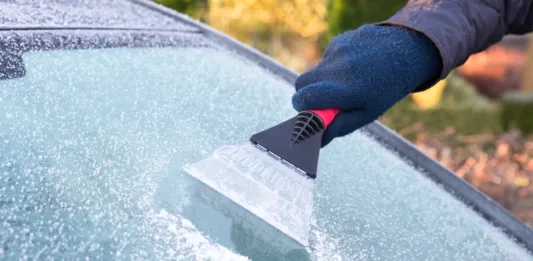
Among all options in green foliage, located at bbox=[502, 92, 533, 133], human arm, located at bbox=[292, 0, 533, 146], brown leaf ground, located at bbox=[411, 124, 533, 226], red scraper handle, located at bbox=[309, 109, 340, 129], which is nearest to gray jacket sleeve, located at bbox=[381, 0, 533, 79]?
human arm, located at bbox=[292, 0, 533, 146]

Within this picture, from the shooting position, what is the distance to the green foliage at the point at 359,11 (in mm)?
8516

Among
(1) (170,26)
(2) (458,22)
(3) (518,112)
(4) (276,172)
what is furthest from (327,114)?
(3) (518,112)

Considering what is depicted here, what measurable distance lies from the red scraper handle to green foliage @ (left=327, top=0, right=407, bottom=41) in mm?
7600

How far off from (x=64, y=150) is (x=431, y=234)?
75 centimetres

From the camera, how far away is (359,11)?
8.55 m

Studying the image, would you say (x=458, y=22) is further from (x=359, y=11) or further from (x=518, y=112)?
(x=518, y=112)

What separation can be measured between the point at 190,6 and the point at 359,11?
2.91m

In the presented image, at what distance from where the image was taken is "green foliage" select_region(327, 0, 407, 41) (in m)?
8.52

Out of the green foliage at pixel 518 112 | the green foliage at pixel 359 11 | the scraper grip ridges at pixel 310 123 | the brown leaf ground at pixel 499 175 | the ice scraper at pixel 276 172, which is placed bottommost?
the green foliage at pixel 518 112

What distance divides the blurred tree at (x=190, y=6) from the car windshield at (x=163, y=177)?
8.29 meters

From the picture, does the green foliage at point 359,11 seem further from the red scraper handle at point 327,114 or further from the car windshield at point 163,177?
the red scraper handle at point 327,114

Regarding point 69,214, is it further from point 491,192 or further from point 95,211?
point 491,192

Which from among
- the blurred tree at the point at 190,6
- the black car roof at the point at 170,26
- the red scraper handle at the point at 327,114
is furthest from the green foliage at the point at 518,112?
the red scraper handle at the point at 327,114

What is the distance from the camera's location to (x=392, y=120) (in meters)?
7.62
